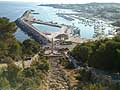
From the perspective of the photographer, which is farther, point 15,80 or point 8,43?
point 8,43

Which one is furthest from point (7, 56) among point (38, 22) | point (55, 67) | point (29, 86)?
point (38, 22)

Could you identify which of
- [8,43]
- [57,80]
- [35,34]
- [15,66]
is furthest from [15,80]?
[35,34]

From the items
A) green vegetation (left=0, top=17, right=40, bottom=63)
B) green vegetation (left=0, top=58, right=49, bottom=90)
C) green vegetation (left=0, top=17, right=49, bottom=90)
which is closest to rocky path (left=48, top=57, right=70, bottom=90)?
green vegetation (left=0, top=17, right=49, bottom=90)

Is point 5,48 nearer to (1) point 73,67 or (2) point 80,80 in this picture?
(1) point 73,67

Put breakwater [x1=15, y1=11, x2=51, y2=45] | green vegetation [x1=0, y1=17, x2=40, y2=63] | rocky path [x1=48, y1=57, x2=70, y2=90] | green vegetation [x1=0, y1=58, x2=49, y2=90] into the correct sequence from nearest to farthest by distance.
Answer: green vegetation [x1=0, y1=58, x2=49, y2=90], rocky path [x1=48, y1=57, x2=70, y2=90], green vegetation [x1=0, y1=17, x2=40, y2=63], breakwater [x1=15, y1=11, x2=51, y2=45]

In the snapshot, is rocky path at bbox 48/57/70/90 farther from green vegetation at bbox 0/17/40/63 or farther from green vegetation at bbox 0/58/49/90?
green vegetation at bbox 0/17/40/63

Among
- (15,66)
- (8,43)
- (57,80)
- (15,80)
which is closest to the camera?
(15,80)

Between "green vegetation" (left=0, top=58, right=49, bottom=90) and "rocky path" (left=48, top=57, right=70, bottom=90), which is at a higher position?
"green vegetation" (left=0, top=58, right=49, bottom=90)

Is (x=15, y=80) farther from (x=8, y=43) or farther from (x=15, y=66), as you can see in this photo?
(x=8, y=43)

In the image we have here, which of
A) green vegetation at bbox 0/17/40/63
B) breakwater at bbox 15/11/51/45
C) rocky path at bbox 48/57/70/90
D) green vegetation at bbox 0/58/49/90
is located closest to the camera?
green vegetation at bbox 0/58/49/90

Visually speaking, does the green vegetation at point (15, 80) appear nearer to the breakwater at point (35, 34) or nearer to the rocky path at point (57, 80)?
the rocky path at point (57, 80)

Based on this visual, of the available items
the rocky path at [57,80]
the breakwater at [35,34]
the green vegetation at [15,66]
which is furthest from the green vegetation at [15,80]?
the breakwater at [35,34]
